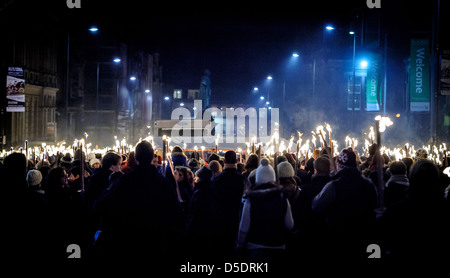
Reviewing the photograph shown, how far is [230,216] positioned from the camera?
797 cm

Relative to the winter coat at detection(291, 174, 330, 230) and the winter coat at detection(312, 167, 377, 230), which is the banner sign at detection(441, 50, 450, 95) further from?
the winter coat at detection(312, 167, 377, 230)

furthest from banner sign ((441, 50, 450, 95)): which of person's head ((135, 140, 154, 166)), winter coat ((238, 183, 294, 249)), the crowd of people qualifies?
person's head ((135, 140, 154, 166))

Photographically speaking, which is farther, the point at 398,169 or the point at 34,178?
the point at 398,169

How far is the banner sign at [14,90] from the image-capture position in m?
30.9

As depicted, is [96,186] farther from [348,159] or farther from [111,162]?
[348,159]

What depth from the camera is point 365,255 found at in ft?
22.2

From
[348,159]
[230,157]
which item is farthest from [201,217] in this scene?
[348,159]

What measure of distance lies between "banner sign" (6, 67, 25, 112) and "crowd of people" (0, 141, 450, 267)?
24603mm

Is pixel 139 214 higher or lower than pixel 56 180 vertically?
lower

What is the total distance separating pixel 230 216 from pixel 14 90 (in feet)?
85.7

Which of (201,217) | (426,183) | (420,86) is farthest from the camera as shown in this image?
(420,86)

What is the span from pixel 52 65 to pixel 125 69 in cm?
1759
